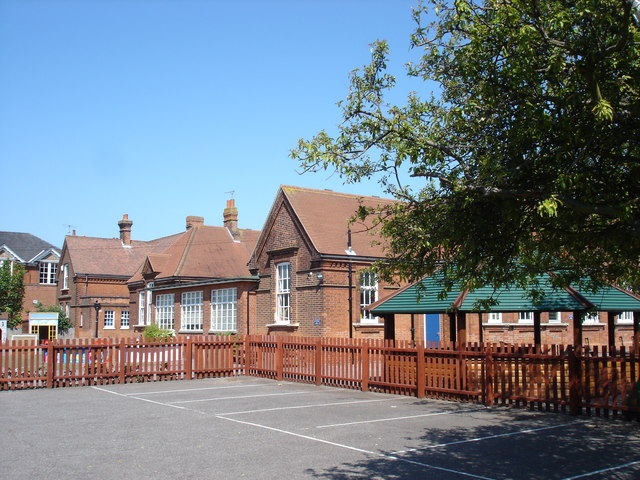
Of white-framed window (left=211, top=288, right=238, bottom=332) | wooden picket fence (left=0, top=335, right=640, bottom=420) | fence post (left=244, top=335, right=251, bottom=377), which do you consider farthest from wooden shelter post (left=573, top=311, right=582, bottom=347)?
white-framed window (left=211, top=288, right=238, bottom=332)

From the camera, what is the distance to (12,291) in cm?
5459

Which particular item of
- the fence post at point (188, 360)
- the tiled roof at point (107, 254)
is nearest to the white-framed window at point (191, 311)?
the tiled roof at point (107, 254)

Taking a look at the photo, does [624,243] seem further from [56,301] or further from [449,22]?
[56,301]

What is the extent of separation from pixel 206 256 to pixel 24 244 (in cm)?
3070

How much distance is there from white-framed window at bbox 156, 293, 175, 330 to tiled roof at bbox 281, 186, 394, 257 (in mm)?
12636

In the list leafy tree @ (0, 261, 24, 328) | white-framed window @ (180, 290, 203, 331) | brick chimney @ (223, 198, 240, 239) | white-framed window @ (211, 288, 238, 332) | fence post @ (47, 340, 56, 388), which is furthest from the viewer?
leafy tree @ (0, 261, 24, 328)

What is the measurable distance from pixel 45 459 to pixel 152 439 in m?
1.84

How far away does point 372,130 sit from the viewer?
852 centimetres

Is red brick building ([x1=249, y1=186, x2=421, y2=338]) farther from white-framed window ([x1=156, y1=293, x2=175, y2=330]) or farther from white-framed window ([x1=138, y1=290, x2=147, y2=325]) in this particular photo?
white-framed window ([x1=138, y1=290, x2=147, y2=325])

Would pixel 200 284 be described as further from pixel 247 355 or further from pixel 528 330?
pixel 528 330

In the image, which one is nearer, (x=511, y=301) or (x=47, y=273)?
(x=511, y=301)

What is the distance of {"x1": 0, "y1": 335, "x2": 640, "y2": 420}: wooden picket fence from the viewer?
12.9 meters

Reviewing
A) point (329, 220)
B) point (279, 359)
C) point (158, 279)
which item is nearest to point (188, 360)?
point (279, 359)

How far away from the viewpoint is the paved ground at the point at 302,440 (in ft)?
27.9
